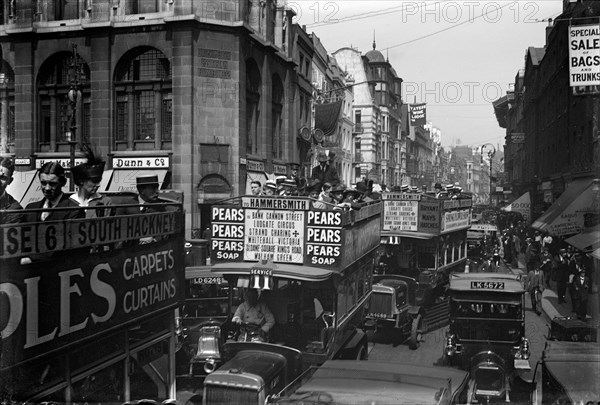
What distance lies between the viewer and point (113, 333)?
18.2ft

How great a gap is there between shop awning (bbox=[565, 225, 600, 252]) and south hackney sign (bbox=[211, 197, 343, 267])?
15.7 ft

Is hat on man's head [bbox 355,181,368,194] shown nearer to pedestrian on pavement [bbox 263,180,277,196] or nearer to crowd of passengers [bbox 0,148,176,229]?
pedestrian on pavement [bbox 263,180,277,196]

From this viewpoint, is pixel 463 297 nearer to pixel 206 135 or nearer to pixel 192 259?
pixel 192 259

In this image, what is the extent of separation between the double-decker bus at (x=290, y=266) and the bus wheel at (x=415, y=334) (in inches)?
165

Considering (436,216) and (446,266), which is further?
(446,266)

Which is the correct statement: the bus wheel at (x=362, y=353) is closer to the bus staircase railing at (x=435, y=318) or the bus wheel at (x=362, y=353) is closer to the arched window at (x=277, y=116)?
the bus staircase railing at (x=435, y=318)

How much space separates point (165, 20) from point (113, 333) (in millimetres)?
14035

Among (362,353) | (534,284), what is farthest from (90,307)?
(534,284)

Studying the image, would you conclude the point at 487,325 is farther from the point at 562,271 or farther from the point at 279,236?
the point at 562,271

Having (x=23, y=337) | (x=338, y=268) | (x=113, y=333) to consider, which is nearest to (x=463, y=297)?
Answer: (x=338, y=268)

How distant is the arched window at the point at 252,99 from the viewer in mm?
16422

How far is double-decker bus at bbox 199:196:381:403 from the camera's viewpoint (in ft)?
27.0

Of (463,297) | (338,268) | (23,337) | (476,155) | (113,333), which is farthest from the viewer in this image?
(476,155)

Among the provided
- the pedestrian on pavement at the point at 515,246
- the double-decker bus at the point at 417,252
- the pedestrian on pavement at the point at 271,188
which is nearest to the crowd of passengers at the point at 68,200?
the pedestrian on pavement at the point at 271,188
